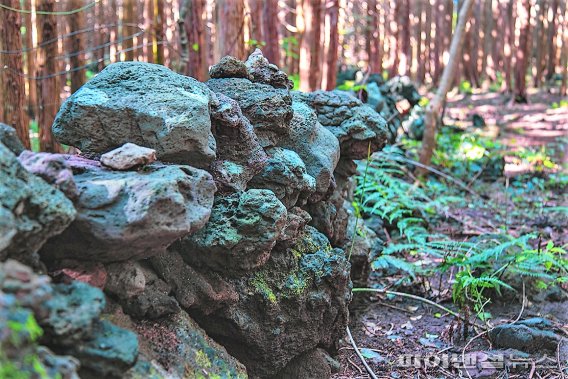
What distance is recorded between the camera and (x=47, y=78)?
287 inches

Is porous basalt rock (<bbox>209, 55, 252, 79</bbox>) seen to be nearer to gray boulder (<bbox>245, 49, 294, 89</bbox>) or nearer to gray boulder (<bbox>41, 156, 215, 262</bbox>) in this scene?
gray boulder (<bbox>245, 49, 294, 89</bbox>)

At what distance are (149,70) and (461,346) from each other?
3.02 m

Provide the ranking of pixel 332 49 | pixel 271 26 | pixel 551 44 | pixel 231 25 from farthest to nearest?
1. pixel 551 44
2. pixel 332 49
3. pixel 271 26
4. pixel 231 25

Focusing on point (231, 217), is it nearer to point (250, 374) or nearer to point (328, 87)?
point (250, 374)

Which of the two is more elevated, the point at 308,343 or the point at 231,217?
the point at 231,217

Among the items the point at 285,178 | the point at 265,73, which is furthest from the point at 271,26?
the point at 285,178

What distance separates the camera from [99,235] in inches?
84.7

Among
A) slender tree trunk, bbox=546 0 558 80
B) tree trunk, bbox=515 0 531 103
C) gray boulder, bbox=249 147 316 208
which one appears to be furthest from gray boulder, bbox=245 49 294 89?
slender tree trunk, bbox=546 0 558 80

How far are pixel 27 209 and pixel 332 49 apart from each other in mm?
9569

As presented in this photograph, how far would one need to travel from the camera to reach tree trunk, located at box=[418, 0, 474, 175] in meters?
10.1

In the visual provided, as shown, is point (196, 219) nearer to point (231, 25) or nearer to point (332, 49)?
point (231, 25)

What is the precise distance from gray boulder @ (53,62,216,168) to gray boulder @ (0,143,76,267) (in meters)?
0.78

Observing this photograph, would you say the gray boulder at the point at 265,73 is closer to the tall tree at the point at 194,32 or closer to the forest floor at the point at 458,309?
the forest floor at the point at 458,309

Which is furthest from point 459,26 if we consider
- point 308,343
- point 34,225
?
point 34,225
